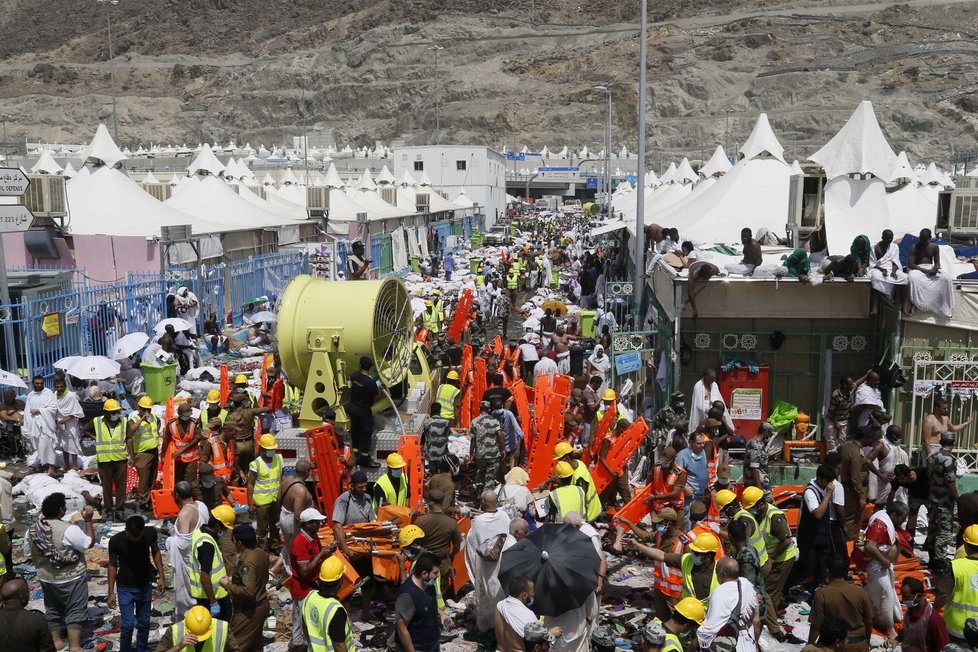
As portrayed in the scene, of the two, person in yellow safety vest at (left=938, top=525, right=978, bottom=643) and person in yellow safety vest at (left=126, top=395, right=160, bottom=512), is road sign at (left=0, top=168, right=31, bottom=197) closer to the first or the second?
person in yellow safety vest at (left=126, top=395, right=160, bottom=512)

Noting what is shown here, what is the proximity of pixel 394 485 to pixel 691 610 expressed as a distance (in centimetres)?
298

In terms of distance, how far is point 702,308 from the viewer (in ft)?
33.1

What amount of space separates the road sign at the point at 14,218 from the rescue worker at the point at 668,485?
8.37 m

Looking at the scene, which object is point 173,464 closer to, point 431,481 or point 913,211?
point 431,481

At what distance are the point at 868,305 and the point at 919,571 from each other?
346 cm

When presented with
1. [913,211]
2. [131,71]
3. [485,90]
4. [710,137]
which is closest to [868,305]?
[913,211]

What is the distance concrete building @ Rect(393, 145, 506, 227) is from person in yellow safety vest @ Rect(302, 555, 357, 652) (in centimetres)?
4833

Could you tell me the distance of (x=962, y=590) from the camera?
5363 mm

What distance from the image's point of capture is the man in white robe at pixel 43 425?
968cm

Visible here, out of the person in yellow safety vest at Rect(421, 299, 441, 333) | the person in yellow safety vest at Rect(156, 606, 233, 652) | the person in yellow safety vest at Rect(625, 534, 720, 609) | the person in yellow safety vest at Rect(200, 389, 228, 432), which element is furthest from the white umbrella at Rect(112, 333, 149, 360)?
the person in yellow safety vest at Rect(625, 534, 720, 609)

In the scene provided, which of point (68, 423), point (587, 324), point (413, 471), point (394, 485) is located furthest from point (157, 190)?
point (394, 485)

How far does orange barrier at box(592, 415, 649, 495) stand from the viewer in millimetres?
8328

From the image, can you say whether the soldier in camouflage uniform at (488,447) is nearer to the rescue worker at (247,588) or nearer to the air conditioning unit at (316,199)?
the rescue worker at (247,588)

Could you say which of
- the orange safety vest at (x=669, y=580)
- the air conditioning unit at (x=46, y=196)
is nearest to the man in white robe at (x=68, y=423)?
the orange safety vest at (x=669, y=580)
